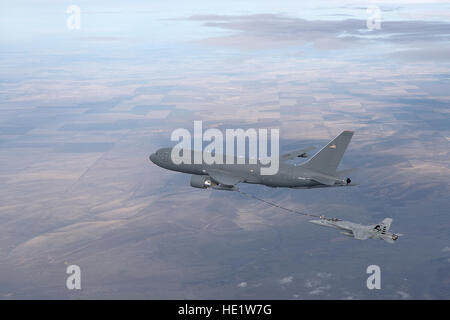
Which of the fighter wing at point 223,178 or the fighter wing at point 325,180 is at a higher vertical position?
the fighter wing at point 325,180

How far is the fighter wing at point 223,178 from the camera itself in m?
94.6

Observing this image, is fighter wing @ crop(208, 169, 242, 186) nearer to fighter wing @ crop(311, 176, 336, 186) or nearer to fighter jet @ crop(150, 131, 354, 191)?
fighter jet @ crop(150, 131, 354, 191)

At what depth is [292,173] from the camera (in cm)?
9350

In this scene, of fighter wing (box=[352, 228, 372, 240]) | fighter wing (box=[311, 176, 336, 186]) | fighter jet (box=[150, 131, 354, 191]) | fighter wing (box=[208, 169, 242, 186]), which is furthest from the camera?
fighter wing (box=[352, 228, 372, 240])

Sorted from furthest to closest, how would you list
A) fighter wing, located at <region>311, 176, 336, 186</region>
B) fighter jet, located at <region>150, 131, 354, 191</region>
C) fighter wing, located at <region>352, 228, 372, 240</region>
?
fighter wing, located at <region>352, 228, 372, 240</region> → fighter jet, located at <region>150, 131, 354, 191</region> → fighter wing, located at <region>311, 176, 336, 186</region>

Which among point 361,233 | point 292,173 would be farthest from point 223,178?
point 361,233

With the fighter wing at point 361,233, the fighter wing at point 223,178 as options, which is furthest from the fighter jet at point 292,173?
the fighter wing at point 361,233

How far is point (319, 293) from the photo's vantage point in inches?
6693

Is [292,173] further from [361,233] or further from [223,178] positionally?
[361,233]

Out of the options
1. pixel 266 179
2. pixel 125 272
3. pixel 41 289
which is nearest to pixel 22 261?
pixel 41 289

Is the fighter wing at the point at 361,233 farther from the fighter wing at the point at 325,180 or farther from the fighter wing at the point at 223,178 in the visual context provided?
the fighter wing at the point at 223,178

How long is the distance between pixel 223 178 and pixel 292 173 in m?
14.0

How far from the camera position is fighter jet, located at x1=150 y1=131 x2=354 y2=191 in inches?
3615

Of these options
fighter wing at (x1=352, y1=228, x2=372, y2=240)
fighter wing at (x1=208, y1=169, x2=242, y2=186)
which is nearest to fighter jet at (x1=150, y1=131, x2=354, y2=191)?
fighter wing at (x1=208, y1=169, x2=242, y2=186)
